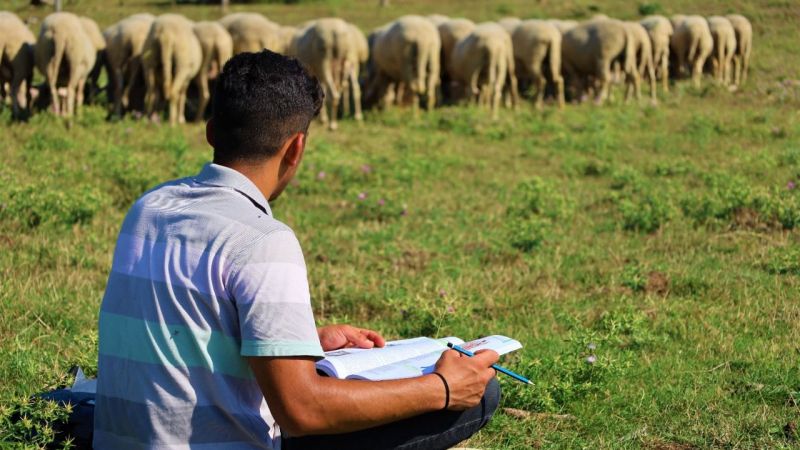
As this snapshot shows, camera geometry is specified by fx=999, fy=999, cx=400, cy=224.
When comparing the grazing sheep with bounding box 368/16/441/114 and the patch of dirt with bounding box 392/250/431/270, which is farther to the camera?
the grazing sheep with bounding box 368/16/441/114

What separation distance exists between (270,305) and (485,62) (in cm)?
1470

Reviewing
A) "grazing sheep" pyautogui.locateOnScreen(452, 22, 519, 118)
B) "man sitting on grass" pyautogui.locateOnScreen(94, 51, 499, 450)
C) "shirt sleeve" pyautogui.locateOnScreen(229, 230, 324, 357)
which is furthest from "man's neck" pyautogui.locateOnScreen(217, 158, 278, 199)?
"grazing sheep" pyautogui.locateOnScreen(452, 22, 519, 118)

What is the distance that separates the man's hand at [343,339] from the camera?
3.25 meters

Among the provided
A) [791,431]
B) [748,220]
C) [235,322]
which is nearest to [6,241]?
[235,322]

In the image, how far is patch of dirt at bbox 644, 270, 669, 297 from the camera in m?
6.30

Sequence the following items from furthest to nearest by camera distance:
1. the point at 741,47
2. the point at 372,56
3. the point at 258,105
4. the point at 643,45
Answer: the point at 741,47 → the point at 643,45 → the point at 372,56 → the point at 258,105

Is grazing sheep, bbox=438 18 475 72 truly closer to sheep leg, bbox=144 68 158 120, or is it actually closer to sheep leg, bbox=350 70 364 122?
sheep leg, bbox=350 70 364 122

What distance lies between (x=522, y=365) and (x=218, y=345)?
7.86 ft

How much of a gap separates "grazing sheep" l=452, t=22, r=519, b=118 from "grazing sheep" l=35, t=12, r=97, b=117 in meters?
6.35

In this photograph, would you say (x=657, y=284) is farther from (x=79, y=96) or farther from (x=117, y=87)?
(x=117, y=87)

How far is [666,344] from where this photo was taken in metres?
5.32

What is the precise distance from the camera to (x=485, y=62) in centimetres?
1675

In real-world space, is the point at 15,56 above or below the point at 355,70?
above

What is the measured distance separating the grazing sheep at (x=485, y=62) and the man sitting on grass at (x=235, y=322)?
1360 cm
